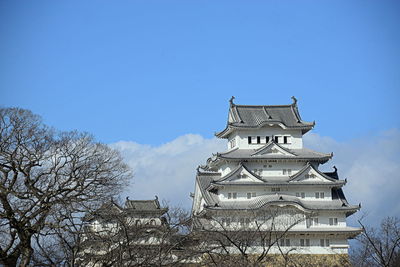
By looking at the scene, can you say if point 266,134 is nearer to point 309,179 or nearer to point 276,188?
point 276,188

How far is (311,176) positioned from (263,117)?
6.37 metres

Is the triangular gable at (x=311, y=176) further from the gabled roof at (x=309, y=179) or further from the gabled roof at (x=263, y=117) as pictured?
the gabled roof at (x=263, y=117)

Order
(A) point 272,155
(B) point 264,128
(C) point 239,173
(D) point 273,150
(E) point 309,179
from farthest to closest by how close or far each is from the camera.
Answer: (B) point 264,128, (D) point 273,150, (A) point 272,155, (E) point 309,179, (C) point 239,173

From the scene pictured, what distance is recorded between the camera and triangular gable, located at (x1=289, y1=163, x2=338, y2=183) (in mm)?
51281

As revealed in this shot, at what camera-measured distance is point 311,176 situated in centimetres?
5191

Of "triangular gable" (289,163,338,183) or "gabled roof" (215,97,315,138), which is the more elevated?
"gabled roof" (215,97,315,138)

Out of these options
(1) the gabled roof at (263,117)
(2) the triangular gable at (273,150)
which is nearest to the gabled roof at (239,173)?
(2) the triangular gable at (273,150)

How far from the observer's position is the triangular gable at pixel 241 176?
50.9 meters

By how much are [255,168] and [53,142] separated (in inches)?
1001

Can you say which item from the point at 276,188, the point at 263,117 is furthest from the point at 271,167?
the point at 263,117

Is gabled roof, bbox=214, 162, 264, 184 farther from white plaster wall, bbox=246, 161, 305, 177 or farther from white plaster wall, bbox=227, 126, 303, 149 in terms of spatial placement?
white plaster wall, bbox=227, 126, 303, 149

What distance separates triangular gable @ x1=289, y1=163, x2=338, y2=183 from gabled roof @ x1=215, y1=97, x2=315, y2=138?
3766 mm

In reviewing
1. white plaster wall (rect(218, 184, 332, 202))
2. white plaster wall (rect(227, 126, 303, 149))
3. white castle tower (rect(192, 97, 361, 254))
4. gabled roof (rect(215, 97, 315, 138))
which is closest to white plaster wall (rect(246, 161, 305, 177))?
white castle tower (rect(192, 97, 361, 254))

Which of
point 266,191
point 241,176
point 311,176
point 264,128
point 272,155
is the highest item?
point 264,128
